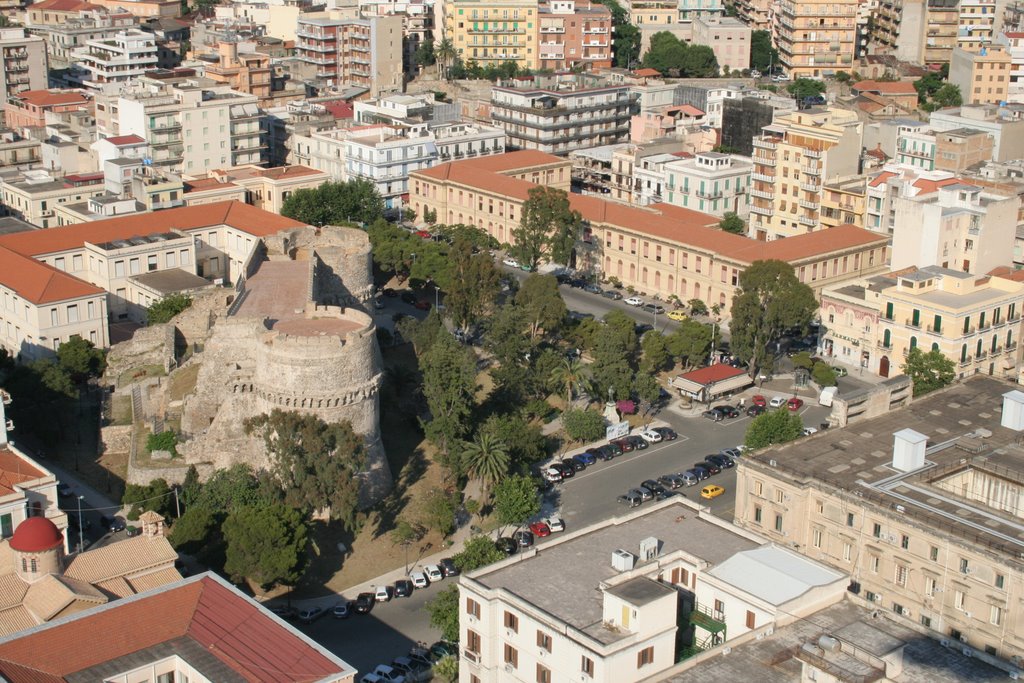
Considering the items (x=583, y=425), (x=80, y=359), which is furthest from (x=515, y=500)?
(x=80, y=359)

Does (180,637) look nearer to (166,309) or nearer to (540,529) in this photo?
(540,529)

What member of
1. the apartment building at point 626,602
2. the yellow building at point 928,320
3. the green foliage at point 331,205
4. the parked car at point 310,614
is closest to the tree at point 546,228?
the green foliage at point 331,205

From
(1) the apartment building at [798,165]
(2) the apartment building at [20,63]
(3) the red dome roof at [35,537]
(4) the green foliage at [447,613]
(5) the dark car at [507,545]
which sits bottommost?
(5) the dark car at [507,545]

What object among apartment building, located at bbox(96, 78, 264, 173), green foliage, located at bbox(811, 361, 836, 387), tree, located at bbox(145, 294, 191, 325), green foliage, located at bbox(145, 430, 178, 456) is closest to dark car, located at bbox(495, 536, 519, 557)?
green foliage, located at bbox(145, 430, 178, 456)

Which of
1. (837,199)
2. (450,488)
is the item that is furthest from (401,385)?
(837,199)

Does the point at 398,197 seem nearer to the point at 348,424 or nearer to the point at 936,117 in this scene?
the point at 936,117

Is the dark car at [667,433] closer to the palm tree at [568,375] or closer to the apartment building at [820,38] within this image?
the palm tree at [568,375]

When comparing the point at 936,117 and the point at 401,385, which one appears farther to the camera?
the point at 936,117
